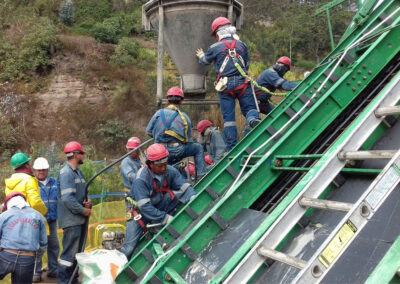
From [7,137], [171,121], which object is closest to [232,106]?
[171,121]

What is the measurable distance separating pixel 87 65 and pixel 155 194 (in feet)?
64.4

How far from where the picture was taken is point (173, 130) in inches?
203

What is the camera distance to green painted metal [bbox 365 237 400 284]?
56.8 inches

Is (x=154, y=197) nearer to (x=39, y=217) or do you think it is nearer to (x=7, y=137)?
(x=39, y=217)

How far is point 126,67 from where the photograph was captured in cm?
2267

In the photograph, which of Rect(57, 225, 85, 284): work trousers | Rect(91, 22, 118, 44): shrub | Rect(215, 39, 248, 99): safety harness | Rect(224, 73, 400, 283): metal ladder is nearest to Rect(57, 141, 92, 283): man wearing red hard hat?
Rect(57, 225, 85, 284): work trousers

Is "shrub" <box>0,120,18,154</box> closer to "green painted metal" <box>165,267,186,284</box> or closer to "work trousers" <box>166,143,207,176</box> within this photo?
"work trousers" <box>166,143,207,176</box>

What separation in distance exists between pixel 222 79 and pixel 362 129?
3.53m

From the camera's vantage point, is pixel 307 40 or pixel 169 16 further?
pixel 307 40

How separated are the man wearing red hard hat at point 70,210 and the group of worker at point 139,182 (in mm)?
12

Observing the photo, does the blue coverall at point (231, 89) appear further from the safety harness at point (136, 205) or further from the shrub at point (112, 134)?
the shrub at point (112, 134)

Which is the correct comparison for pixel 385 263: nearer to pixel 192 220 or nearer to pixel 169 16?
pixel 192 220

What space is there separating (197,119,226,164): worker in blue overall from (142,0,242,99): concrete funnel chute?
0.88 meters

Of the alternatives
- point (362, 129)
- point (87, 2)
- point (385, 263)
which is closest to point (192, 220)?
point (362, 129)
